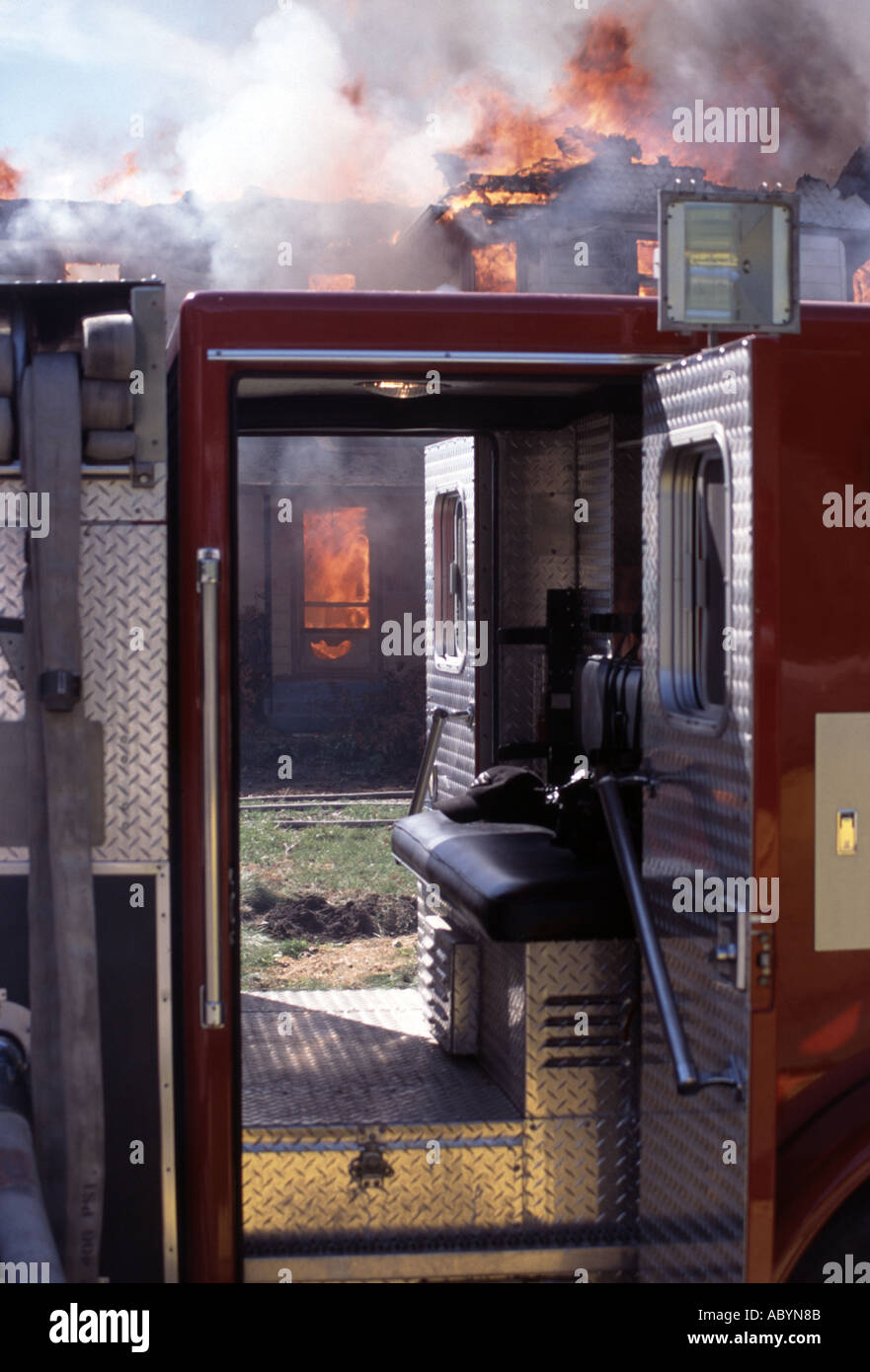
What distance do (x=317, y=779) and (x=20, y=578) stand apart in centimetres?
1248

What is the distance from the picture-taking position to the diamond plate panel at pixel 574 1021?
365cm

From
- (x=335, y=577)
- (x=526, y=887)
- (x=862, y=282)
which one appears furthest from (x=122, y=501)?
(x=862, y=282)

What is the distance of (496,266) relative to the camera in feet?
74.4

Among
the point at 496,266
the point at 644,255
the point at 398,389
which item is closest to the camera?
the point at 398,389

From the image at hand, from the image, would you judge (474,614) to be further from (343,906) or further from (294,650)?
(294,650)

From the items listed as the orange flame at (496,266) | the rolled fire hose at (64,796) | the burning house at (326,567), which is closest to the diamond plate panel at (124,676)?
the rolled fire hose at (64,796)

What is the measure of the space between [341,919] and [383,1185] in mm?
5445

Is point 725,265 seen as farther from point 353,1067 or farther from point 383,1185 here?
point 353,1067

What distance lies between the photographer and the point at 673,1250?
3301 millimetres

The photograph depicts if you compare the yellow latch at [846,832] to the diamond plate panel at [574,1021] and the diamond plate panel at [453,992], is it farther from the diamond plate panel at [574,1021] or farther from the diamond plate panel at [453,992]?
the diamond plate panel at [453,992]

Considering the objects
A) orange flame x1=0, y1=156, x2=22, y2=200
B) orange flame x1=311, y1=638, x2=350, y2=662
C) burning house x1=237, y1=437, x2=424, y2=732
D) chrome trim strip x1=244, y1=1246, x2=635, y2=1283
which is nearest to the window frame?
chrome trim strip x1=244, y1=1246, x2=635, y2=1283

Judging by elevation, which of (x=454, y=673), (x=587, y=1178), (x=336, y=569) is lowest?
(x=587, y=1178)
